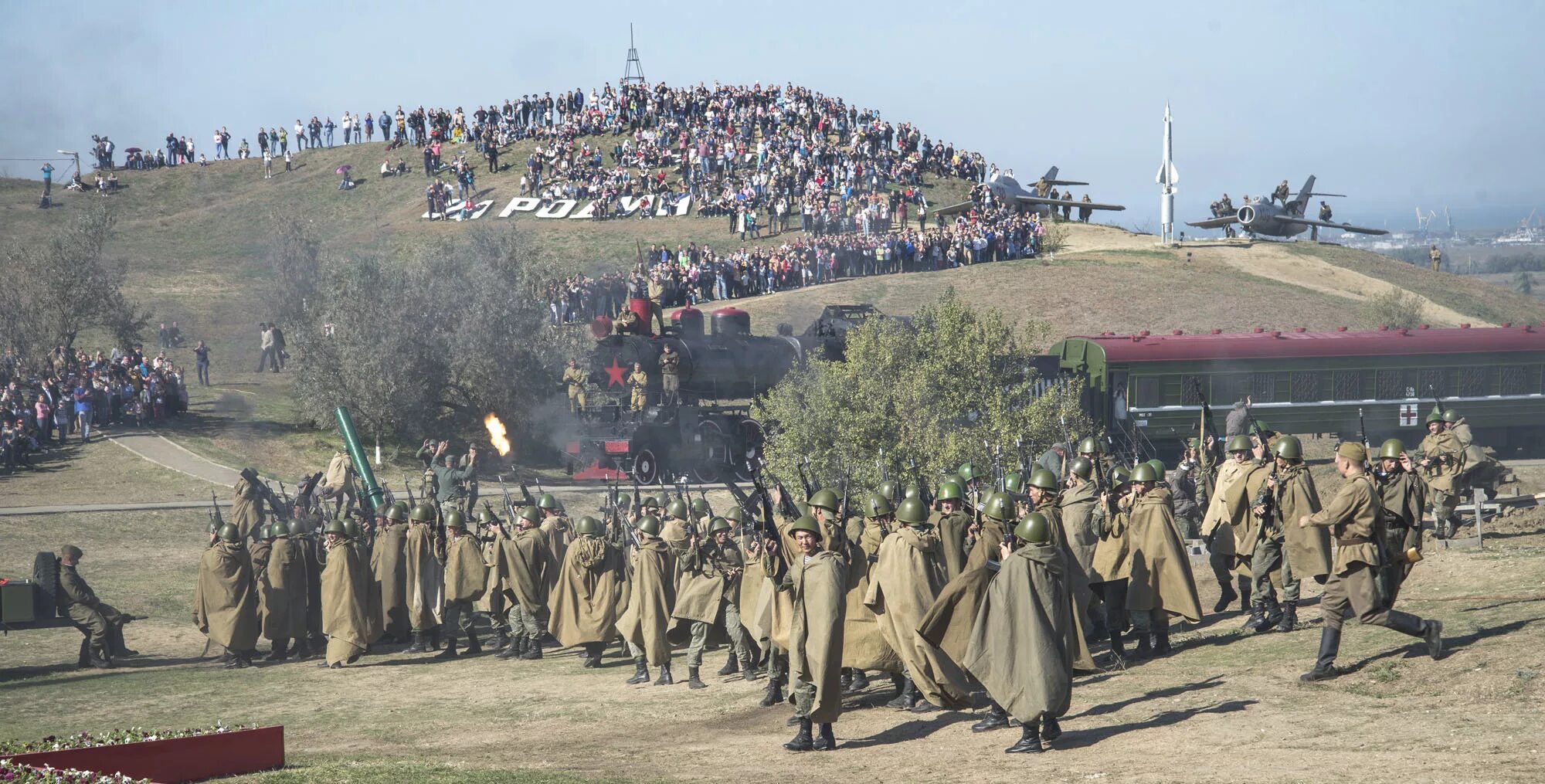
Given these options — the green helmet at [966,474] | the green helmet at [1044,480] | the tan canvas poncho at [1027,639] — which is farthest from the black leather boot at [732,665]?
the tan canvas poncho at [1027,639]

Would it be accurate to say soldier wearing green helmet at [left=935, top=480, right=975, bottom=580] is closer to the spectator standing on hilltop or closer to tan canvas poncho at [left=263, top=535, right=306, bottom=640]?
tan canvas poncho at [left=263, top=535, right=306, bottom=640]

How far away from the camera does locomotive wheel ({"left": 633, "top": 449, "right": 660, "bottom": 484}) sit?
30.8 meters

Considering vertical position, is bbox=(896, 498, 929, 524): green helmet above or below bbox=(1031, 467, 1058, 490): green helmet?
below

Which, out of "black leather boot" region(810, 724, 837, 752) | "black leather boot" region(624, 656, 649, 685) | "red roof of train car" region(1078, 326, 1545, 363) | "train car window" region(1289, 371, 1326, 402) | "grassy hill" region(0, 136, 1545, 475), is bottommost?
"black leather boot" region(624, 656, 649, 685)

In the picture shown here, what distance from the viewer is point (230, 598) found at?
16734mm

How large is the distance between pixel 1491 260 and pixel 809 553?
12381 centimetres

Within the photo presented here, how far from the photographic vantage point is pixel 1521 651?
10969 mm

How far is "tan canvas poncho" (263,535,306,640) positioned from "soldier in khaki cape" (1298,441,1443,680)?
11083 mm

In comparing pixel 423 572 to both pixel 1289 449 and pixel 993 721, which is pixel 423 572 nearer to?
Answer: pixel 993 721

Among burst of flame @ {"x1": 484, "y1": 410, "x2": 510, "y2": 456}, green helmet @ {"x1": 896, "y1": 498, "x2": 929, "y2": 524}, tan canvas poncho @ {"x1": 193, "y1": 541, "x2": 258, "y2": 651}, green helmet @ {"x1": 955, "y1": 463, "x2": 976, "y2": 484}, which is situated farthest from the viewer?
burst of flame @ {"x1": 484, "y1": 410, "x2": 510, "y2": 456}

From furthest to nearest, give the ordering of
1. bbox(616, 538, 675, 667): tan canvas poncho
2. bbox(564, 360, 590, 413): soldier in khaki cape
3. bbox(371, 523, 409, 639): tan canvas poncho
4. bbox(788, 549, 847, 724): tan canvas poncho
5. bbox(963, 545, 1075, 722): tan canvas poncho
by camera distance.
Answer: bbox(564, 360, 590, 413): soldier in khaki cape
bbox(371, 523, 409, 639): tan canvas poncho
bbox(616, 538, 675, 667): tan canvas poncho
bbox(788, 549, 847, 724): tan canvas poncho
bbox(963, 545, 1075, 722): tan canvas poncho

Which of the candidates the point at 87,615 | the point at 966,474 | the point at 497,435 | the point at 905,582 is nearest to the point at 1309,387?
the point at 497,435

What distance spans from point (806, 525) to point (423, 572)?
24.8 ft

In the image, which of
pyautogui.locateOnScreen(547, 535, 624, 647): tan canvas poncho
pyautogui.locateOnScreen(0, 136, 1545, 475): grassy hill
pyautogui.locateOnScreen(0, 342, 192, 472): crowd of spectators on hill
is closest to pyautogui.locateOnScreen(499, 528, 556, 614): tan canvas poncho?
pyautogui.locateOnScreen(547, 535, 624, 647): tan canvas poncho
